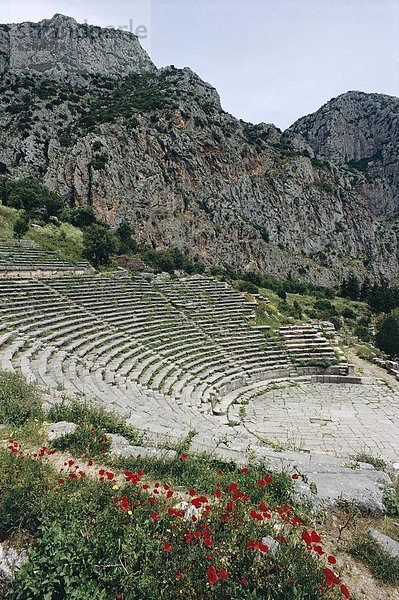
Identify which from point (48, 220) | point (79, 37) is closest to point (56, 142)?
point (48, 220)

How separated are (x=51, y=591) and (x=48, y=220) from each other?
101ft

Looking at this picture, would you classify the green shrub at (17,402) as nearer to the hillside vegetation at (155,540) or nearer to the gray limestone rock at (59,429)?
the gray limestone rock at (59,429)

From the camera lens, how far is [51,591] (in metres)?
2.45

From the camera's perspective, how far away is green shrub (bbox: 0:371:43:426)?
5352 millimetres

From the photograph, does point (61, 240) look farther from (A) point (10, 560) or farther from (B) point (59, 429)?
(A) point (10, 560)

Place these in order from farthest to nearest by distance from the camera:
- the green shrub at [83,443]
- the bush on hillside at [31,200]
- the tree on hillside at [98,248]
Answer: the bush on hillside at [31,200], the tree on hillside at [98,248], the green shrub at [83,443]

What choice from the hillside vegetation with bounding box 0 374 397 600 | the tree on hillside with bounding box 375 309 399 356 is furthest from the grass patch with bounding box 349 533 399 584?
the tree on hillside with bounding box 375 309 399 356

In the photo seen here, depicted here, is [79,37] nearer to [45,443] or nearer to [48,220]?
[48,220]

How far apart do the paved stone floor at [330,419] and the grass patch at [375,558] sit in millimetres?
4634

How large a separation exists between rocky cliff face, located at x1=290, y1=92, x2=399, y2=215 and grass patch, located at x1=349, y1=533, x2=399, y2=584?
95.0m

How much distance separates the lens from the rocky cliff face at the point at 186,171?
48719 mm

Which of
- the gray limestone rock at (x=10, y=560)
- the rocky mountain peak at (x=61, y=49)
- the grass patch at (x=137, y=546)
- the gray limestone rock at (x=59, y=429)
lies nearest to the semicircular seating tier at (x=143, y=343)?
the gray limestone rock at (x=59, y=429)

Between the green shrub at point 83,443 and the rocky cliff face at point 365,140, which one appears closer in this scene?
the green shrub at point 83,443

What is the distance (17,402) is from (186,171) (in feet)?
183
